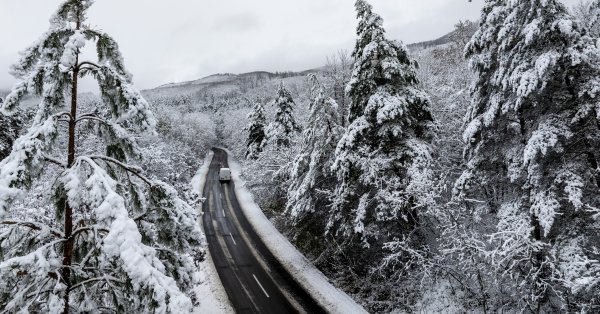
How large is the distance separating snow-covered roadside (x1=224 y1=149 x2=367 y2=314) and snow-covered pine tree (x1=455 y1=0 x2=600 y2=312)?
6.71m

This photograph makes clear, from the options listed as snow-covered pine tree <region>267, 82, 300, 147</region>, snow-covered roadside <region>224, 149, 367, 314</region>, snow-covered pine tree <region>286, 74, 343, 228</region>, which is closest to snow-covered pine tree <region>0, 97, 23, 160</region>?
snow-covered roadside <region>224, 149, 367, 314</region>

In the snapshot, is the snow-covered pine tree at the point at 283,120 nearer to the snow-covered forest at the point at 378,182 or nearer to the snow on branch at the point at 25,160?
the snow-covered forest at the point at 378,182

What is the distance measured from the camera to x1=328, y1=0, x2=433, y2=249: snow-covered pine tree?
14586 millimetres

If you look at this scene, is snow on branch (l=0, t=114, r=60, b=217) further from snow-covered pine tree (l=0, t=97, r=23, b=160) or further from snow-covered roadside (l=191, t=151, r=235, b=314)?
snow-covered pine tree (l=0, t=97, r=23, b=160)

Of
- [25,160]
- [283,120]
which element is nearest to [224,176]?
[283,120]

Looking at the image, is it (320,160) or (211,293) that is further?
(320,160)

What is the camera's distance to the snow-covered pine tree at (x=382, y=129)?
1459 centimetres

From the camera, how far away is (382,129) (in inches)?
597

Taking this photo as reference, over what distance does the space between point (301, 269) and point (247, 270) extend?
3078mm

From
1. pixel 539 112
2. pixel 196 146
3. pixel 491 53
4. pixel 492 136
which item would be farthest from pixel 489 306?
pixel 196 146

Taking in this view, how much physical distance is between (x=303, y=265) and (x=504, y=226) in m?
11.9

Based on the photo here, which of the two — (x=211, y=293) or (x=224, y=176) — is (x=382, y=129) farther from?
(x=224, y=176)

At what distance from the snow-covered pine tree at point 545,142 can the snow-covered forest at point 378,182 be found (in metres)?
0.06

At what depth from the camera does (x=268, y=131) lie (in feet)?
137
